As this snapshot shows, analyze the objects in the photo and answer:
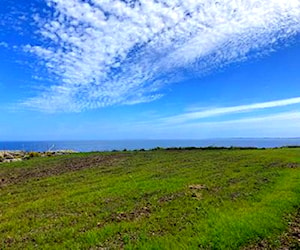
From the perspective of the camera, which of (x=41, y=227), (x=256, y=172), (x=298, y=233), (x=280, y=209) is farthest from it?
(x=256, y=172)

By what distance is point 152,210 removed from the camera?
1803 centimetres

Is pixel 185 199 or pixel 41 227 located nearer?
pixel 41 227

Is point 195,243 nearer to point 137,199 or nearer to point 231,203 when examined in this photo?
point 231,203

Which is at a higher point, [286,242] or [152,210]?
[152,210]

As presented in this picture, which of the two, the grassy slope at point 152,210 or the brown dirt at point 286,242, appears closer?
the brown dirt at point 286,242

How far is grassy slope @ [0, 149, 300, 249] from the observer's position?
14031 mm

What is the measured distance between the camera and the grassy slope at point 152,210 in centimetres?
1403

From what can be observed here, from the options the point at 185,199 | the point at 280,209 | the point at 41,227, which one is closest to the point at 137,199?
the point at 185,199

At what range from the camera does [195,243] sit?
13375mm

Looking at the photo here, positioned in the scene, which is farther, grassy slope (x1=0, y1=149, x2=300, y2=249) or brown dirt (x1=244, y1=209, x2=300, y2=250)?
grassy slope (x1=0, y1=149, x2=300, y2=249)

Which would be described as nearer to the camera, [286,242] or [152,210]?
[286,242]

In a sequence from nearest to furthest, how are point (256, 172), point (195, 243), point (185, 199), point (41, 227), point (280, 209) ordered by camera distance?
1. point (195, 243)
2. point (41, 227)
3. point (280, 209)
4. point (185, 199)
5. point (256, 172)

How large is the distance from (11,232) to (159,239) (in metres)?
7.46

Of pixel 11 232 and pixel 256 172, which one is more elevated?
pixel 256 172
